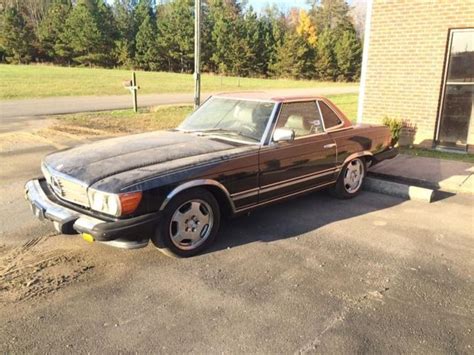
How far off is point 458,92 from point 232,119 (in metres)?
6.08

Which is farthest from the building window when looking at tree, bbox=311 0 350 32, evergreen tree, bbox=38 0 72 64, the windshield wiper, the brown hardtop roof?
tree, bbox=311 0 350 32

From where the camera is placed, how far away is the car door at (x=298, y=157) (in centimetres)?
455

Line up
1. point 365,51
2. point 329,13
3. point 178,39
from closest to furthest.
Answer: point 365,51 < point 178,39 < point 329,13

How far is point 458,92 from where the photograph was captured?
8.80 metres

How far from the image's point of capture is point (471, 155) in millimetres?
8578

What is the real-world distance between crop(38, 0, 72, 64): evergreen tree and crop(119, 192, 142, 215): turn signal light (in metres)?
57.3

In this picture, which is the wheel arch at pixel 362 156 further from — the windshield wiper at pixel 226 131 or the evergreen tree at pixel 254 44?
the evergreen tree at pixel 254 44

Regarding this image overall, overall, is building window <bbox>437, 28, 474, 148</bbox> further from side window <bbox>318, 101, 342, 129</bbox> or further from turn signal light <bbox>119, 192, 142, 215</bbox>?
turn signal light <bbox>119, 192, 142, 215</bbox>

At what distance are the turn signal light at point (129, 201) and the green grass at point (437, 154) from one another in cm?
672

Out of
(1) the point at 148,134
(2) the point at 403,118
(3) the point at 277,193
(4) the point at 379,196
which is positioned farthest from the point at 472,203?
(1) the point at 148,134

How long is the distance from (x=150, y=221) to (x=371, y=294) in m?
1.90

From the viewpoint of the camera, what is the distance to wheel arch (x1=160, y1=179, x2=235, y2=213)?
369cm

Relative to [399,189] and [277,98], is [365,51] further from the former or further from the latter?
[277,98]

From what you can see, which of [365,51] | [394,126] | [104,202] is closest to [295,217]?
[104,202]
